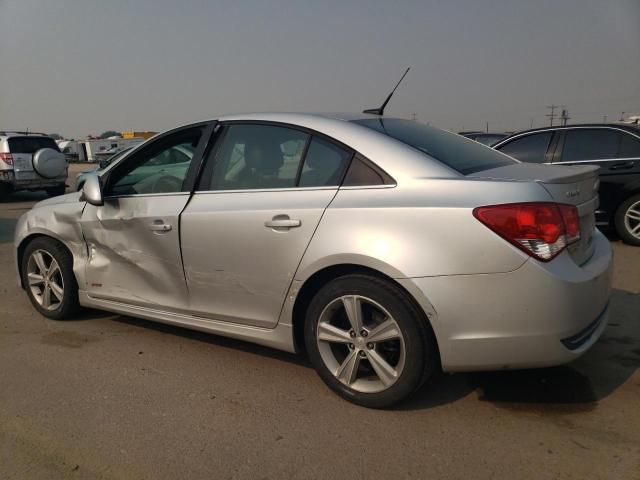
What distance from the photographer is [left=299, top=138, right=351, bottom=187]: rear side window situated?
9.60 feet

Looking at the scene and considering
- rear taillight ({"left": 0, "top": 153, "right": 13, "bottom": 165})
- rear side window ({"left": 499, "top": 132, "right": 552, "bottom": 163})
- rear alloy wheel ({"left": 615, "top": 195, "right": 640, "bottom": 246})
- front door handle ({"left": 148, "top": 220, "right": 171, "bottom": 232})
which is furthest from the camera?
rear taillight ({"left": 0, "top": 153, "right": 13, "bottom": 165})

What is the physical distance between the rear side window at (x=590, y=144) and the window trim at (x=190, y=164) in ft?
17.5

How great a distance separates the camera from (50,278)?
4289 mm

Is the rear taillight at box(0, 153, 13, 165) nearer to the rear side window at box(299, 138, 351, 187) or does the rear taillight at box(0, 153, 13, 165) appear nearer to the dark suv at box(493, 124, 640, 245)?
the dark suv at box(493, 124, 640, 245)

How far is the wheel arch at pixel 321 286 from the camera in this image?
257 cm

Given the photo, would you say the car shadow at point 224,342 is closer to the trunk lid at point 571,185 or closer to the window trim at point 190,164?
the window trim at point 190,164

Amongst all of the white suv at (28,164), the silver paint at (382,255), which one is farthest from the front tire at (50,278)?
the white suv at (28,164)

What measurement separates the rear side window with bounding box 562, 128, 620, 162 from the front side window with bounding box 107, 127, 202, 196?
5.33 meters

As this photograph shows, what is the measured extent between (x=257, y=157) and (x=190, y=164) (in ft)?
1.71

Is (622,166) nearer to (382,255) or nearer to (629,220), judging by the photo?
(629,220)

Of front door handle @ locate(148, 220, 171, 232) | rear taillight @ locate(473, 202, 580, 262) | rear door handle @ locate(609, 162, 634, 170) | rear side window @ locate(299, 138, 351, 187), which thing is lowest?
rear door handle @ locate(609, 162, 634, 170)

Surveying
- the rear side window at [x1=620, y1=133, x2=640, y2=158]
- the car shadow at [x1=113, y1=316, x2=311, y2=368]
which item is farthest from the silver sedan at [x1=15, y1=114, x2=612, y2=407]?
the rear side window at [x1=620, y1=133, x2=640, y2=158]

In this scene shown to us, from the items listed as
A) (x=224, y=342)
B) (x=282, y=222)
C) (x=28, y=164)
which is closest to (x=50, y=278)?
(x=224, y=342)

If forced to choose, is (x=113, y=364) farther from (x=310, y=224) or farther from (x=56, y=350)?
(x=310, y=224)
